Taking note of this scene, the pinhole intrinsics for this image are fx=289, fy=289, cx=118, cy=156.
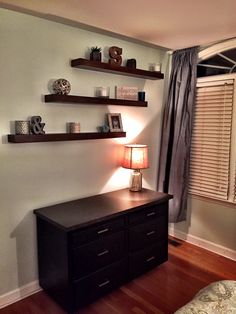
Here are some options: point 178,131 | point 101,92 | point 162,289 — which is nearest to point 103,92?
point 101,92

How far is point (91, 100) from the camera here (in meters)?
2.74

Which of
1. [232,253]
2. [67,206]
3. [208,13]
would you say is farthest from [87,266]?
[208,13]

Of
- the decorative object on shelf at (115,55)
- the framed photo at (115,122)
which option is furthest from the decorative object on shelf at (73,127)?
the decorative object on shelf at (115,55)

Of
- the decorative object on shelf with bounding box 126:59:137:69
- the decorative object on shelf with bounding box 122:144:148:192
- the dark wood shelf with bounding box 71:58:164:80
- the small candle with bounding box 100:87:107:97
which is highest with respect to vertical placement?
the decorative object on shelf with bounding box 126:59:137:69

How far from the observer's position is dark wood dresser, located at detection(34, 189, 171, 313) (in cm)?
227

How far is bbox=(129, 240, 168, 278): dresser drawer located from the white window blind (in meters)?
0.87

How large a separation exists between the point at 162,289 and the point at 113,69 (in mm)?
2162

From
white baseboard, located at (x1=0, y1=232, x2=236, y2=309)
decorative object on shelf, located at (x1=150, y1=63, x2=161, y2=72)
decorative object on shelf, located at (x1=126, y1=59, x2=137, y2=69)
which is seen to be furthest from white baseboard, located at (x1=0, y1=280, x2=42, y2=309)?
decorative object on shelf, located at (x1=150, y1=63, x2=161, y2=72)

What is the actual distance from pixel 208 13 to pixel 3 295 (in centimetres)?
290

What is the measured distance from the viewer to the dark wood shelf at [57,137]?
7.57ft

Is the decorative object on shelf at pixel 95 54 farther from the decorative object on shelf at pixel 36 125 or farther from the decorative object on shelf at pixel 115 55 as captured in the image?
the decorative object on shelf at pixel 36 125

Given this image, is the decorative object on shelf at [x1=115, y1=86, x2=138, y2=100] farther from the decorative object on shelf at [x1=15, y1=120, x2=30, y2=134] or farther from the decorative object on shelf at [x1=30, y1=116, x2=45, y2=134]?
the decorative object on shelf at [x1=15, y1=120, x2=30, y2=134]

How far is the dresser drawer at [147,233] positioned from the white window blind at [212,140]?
0.74m

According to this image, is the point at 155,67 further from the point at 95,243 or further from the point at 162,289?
the point at 162,289
